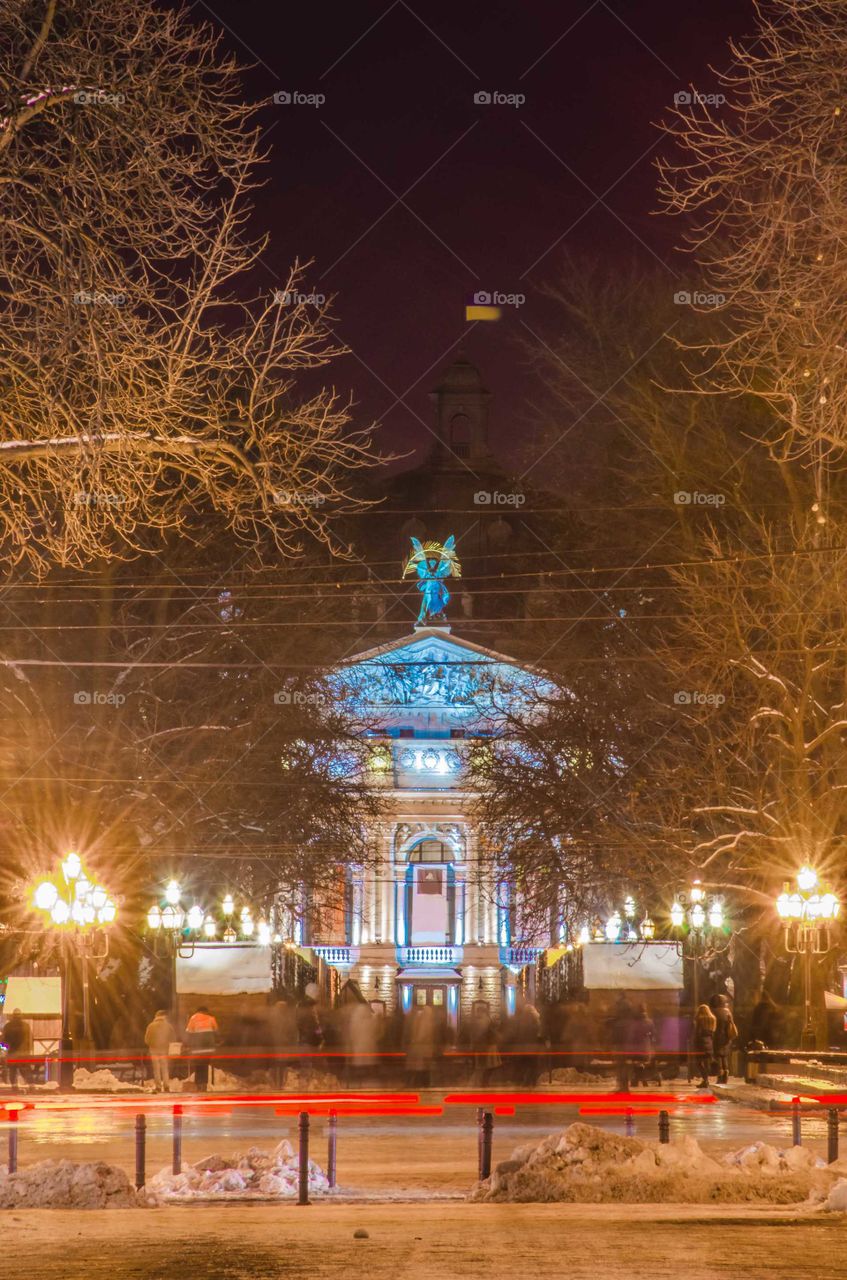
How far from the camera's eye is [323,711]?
142ft

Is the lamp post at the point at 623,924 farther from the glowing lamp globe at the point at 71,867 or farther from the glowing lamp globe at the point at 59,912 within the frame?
the glowing lamp globe at the point at 59,912

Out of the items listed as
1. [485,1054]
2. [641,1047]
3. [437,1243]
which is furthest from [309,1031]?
[437,1243]

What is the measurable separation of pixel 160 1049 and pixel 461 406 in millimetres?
80507

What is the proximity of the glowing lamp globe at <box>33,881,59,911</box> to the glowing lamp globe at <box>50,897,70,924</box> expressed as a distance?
0.41 ft

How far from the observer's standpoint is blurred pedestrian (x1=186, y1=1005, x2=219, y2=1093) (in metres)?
29.6

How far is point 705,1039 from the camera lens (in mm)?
29531

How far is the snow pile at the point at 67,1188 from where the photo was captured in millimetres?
13180

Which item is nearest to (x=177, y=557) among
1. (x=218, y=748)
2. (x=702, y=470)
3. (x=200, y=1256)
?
(x=218, y=748)

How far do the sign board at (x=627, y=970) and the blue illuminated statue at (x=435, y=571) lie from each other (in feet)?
119

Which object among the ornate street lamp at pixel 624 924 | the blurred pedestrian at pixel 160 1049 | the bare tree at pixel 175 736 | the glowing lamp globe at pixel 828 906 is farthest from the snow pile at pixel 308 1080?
the ornate street lamp at pixel 624 924

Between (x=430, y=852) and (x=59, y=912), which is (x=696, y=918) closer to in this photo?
(x=59, y=912)

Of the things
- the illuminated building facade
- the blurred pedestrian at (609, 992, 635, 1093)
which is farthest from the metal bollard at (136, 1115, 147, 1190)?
the illuminated building facade

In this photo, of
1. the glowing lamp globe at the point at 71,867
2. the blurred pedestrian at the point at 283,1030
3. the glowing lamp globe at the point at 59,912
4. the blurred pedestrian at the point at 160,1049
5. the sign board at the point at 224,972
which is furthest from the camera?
the sign board at the point at 224,972

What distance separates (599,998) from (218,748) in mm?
10205
